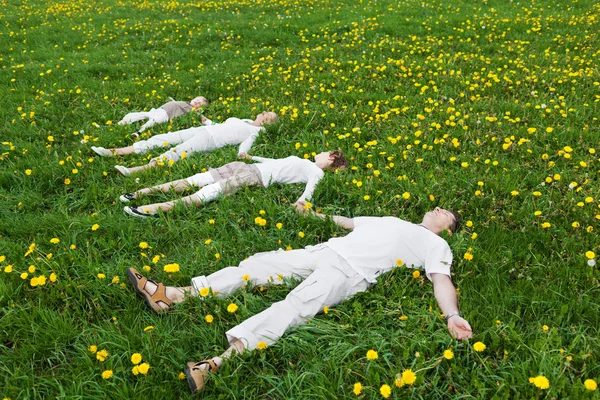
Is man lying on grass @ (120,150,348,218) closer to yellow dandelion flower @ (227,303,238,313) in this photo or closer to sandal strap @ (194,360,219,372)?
yellow dandelion flower @ (227,303,238,313)

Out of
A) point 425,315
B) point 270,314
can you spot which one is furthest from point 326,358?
point 425,315

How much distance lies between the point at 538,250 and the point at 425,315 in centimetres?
127

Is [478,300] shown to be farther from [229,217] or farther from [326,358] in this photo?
[229,217]

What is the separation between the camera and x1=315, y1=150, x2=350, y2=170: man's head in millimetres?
4504

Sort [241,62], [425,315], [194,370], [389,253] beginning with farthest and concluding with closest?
[241,62] → [389,253] → [425,315] → [194,370]

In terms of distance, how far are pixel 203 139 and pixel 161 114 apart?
3.90 ft

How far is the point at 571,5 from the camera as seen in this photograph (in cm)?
1019

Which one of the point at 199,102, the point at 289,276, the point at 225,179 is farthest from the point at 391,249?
the point at 199,102

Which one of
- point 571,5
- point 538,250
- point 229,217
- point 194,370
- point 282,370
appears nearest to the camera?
point 194,370

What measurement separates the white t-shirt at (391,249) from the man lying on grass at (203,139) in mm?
2184

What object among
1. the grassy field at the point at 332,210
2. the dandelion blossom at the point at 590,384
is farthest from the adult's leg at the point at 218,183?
the dandelion blossom at the point at 590,384

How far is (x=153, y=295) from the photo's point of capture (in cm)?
282

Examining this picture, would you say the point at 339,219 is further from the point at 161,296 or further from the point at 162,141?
the point at 162,141

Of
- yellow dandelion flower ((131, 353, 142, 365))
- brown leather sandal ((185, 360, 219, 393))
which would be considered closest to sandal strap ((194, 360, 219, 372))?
brown leather sandal ((185, 360, 219, 393))
